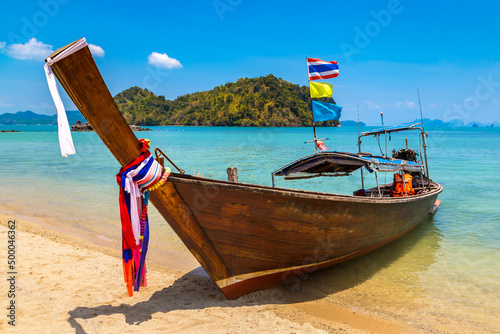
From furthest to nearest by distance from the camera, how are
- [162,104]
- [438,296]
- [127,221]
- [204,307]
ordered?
[162,104] < [438,296] < [204,307] < [127,221]

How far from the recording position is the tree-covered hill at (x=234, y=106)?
141m

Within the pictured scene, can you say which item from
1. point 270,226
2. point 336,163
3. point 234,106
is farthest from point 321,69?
point 234,106

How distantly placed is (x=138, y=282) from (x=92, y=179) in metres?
14.5

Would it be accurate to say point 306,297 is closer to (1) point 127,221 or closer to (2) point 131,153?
(1) point 127,221

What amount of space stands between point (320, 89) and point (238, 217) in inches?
139

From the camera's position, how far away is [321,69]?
6.42 meters

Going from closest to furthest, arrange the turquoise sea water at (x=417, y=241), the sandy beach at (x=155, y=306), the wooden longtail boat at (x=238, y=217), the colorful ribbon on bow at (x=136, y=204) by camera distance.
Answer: the wooden longtail boat at (x=238, y=217) → the colorful ribbon on bow at (x=136, y=204) → the sandy beach at (x=155, y=306) → the turquoise sea water at (x=417, y=241)

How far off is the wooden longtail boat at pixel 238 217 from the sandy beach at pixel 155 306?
417mm

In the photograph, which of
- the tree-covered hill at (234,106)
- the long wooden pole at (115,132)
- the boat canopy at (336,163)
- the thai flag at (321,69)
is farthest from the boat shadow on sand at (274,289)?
the tree-covered hill at (234,106)

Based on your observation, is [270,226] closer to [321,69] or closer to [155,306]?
[155,306]

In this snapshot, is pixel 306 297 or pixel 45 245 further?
pixel 45 245

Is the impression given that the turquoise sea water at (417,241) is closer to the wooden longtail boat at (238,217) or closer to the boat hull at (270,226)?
the boat hull at (270,226)

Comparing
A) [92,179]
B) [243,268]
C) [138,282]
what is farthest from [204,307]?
[92,179]

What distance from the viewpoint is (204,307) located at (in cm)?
436
